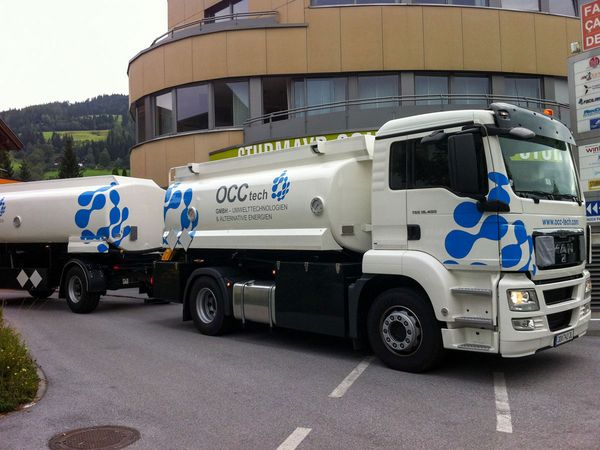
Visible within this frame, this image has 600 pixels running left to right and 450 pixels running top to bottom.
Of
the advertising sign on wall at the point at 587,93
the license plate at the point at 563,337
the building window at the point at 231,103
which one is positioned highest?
the building window at the point at 231,103

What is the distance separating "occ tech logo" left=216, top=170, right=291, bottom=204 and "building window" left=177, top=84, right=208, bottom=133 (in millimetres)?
12727

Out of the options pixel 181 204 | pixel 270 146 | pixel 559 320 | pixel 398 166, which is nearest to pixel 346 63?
pixel 270 146

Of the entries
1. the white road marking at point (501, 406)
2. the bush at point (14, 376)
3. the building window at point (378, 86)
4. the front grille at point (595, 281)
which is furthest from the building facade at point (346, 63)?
the bush at point (14, 376)

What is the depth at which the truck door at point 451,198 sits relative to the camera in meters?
5.77

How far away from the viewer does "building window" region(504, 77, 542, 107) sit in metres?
20.6

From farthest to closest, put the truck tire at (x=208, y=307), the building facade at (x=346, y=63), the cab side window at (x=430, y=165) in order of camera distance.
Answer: the building facade at (x=346, y=63)
the truck tire at (x=208, y=307)
the cab side window at (x=430, y=165)

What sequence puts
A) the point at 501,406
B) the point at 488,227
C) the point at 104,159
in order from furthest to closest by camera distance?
the point at 104,159, the point at 488,227, the point at 501,406

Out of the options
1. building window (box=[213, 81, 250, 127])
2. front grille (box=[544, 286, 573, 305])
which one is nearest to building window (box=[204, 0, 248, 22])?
building window (box=[213, 81, 250, 127])

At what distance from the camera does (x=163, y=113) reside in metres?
22.9

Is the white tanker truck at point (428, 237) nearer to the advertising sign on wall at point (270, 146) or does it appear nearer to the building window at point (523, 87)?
the advertising sign on wall at point (270, 146)

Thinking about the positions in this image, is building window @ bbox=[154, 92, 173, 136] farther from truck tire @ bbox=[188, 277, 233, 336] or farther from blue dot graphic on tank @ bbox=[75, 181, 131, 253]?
truck tire @ bbox=[188, 277, 233, 336]

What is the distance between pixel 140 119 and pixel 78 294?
13786 millimetres

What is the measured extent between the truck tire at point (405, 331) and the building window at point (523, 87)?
16.6 m

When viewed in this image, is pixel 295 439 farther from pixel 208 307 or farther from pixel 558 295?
pixel 208 307
